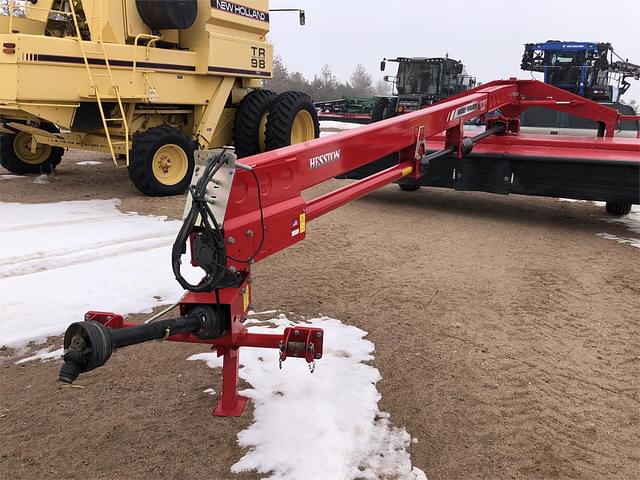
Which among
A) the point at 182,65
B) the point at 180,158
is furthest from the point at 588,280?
the point at 182,65

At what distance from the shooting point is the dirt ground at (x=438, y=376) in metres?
2.52

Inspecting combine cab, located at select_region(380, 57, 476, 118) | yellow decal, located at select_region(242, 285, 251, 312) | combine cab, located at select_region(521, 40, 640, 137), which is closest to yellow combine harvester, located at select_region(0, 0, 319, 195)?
yellow decal, located at select_region(242, 285, 251, 312)

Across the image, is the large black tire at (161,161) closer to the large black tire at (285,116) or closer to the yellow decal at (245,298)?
the large black tire at (285,116)

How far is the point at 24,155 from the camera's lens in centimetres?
899

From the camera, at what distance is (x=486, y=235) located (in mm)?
6414

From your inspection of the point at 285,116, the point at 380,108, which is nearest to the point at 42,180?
the point at 285,116

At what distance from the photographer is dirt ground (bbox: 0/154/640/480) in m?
2.52

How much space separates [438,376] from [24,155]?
8077 millimetres

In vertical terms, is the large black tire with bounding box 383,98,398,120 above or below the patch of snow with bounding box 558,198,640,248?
above

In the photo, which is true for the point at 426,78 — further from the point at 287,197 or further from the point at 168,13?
the point at 287,197

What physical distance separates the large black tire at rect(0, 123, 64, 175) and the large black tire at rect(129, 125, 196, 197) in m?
2.07

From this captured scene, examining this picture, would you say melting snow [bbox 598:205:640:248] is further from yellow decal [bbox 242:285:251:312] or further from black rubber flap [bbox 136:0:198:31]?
black rubber flap [bbox 136:0:198:31]

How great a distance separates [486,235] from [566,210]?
2.33 m

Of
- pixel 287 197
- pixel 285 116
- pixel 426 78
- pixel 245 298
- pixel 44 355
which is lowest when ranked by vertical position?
pixel 44 355
